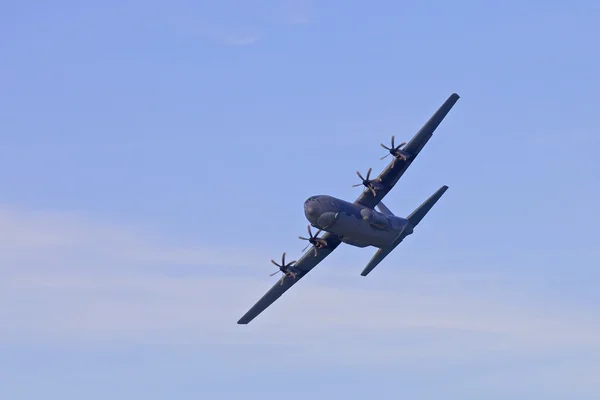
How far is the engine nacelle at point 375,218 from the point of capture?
9400cm

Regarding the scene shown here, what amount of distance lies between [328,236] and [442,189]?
1023cm

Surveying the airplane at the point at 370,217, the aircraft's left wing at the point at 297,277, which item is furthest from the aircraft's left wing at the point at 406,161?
the aircraft's left wing at the point at 297,277

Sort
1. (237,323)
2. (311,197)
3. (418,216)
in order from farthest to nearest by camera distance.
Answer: (237,323) < (418,216) < (311,197)

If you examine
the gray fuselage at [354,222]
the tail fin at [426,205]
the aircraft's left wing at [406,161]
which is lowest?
the gray fuselage at [354,222]

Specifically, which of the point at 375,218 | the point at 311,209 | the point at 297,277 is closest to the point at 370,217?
the point at 375,218

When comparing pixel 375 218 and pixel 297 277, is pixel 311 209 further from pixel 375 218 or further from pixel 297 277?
pixel 297 277

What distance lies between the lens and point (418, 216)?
98312 millimetres

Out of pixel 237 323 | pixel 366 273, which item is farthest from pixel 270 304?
pixel 366 273

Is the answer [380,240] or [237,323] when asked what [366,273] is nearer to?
[380,240]

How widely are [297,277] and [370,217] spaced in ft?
37.0

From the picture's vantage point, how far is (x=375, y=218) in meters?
94.4

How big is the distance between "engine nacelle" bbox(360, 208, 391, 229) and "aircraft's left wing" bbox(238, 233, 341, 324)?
5.75 meters

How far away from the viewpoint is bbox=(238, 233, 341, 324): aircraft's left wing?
10038 centimetres

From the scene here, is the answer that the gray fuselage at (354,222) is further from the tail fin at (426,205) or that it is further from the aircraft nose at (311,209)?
the tail fin at (426,205)
